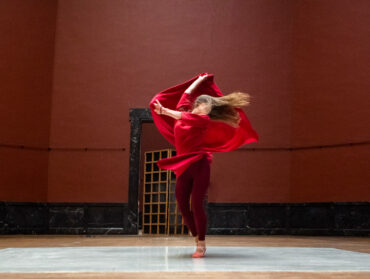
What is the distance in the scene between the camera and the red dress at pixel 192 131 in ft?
11.9

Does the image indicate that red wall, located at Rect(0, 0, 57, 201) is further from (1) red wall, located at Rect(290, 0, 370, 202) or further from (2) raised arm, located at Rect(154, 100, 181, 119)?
(2) raised arm, located at Rect(154, 100, 181, 119)

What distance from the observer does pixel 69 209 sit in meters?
8.49

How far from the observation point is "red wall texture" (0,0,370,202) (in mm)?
8125

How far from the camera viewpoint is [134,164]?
855 cm

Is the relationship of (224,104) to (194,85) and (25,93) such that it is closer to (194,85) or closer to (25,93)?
(194,85)

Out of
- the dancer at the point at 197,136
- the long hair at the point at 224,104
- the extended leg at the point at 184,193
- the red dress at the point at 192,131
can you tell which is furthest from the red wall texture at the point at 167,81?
the extended leg at the point at 184,193

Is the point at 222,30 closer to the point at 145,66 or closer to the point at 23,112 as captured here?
the point at 145,66

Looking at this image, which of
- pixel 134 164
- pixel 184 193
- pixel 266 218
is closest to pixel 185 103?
pixel 184 193

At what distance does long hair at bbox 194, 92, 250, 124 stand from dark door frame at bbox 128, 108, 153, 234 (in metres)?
4.94

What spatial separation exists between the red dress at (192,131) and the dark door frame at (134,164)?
4569mm

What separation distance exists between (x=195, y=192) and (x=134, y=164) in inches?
200

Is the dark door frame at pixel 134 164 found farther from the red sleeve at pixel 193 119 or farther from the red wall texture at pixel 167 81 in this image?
the red sleeve at pixel 193 119

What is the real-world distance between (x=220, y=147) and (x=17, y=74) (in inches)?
224

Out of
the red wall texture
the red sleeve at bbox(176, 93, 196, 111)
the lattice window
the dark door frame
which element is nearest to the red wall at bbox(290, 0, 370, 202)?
the red wall texture
